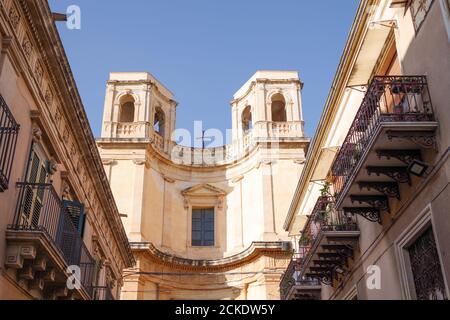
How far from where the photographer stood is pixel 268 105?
2794cm

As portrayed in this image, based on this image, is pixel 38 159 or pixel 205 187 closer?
pixel 38 159

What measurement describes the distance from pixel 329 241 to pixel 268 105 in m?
16.9

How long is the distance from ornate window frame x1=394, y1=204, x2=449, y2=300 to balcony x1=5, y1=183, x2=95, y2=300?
550cm

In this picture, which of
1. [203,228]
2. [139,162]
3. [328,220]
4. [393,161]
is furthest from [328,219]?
[203,228]

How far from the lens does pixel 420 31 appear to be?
8.59m

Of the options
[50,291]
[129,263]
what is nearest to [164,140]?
[129,263]

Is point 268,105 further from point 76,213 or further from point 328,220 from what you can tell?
point 76,213

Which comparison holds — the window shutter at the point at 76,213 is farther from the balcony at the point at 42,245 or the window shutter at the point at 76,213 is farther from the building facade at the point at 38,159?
the balcony at the point at 42,245

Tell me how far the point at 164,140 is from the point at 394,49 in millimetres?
19639

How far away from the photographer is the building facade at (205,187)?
80.7 feet

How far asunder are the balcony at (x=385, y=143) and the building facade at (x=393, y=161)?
0.01m

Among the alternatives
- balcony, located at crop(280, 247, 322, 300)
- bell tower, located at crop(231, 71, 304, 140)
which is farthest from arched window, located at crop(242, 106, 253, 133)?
balcony, located at crop(280, 247, 322, 300)

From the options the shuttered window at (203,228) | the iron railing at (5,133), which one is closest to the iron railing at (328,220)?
the iron railing at (5,133)
